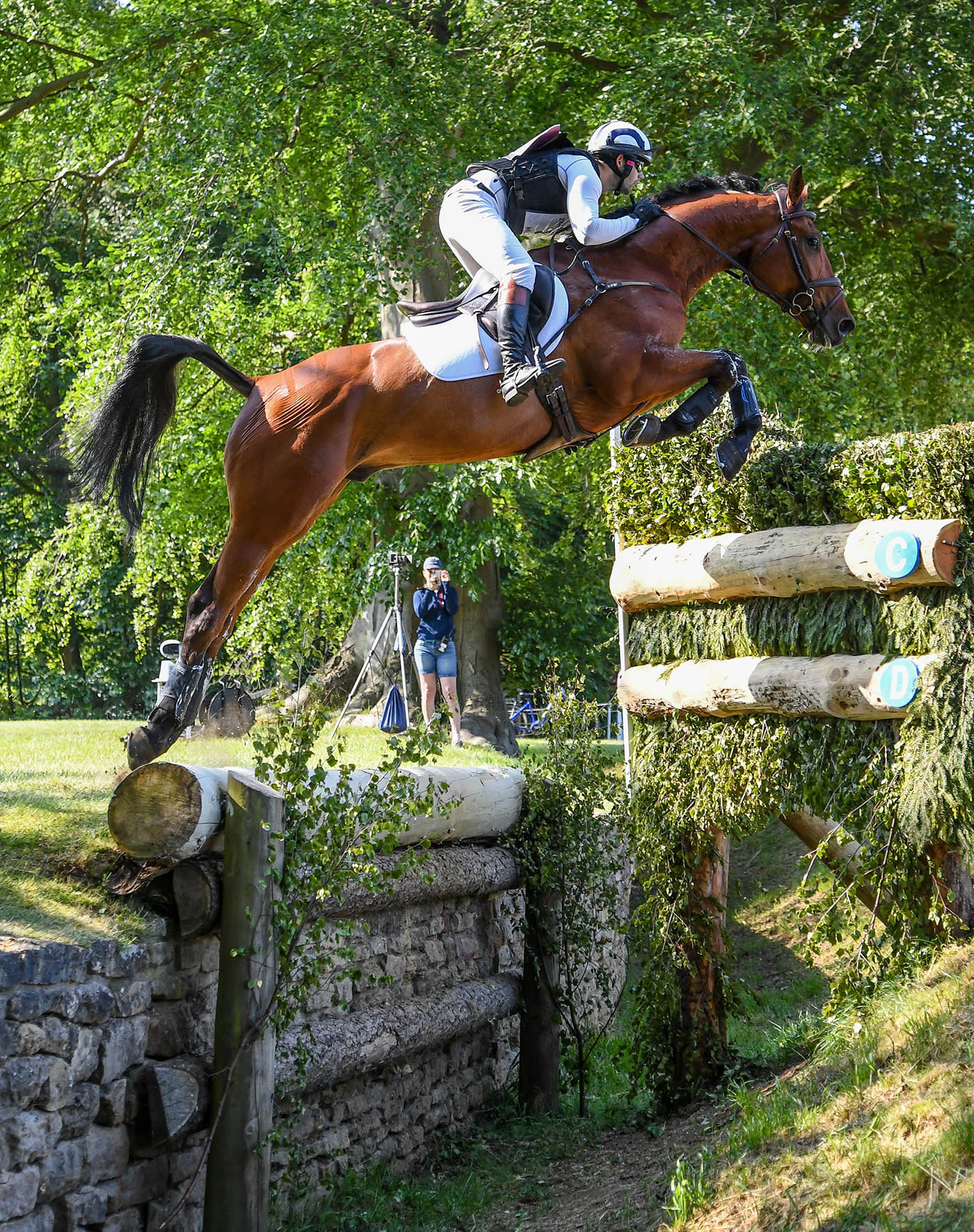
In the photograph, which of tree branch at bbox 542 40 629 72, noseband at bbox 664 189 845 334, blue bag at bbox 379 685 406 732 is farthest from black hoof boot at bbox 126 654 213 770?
tree branch at bbox 542 40 629 72

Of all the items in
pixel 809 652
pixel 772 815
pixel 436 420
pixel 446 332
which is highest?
pixel 446 332

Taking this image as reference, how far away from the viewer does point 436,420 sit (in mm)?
5055

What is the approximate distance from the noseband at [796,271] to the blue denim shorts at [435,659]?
5143 mm

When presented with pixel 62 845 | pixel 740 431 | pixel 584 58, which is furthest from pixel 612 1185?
pixel 584 58

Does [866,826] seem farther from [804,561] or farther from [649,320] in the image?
[649,320]

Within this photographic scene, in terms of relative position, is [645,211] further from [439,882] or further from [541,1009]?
[541,1009]

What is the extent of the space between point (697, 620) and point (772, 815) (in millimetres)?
961

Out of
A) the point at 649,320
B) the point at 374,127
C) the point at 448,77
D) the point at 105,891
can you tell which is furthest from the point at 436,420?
the point at 448,77

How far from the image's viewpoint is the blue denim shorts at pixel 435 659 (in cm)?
1020

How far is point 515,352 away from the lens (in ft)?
15.9

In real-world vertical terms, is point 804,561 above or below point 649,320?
below

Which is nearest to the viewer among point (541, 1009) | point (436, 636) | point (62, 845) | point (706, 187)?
point (62, 845)

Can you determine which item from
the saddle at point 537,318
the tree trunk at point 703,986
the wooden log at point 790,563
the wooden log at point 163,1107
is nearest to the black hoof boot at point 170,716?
the wooden log at point 163,1107

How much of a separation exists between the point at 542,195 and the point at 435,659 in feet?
17.9
